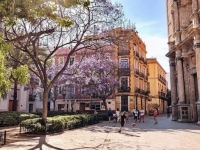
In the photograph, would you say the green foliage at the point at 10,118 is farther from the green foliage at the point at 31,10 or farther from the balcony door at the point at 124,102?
the balcony door at the point at 124,102

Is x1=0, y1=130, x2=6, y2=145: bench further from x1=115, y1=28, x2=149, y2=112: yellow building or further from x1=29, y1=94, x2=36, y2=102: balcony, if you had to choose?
x1=29, y1=94, x2=36, y2=102: balcony

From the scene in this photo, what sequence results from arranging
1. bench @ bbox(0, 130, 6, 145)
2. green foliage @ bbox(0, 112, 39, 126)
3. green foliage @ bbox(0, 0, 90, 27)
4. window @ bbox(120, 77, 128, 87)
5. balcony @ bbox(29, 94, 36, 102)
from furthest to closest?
balcony @ bbox(29, 94, 36, 102)
window @ bbox(120, 77, 128, 87)
green foliage @ bbox(0, 112, 39, 126)
bench @ bbox(0, 130, 6, 145)
green foliage @ bbox(0, 0, 90, 27)

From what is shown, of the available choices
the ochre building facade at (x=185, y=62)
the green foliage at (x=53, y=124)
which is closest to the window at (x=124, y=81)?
the ochre building facade at (x=185, y=62)

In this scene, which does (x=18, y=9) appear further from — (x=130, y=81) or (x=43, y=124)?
(x=130, y=81)

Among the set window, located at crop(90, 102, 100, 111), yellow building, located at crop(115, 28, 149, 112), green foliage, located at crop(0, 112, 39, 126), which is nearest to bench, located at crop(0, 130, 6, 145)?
green foliage, located at crop(0, 112, 39, 126)

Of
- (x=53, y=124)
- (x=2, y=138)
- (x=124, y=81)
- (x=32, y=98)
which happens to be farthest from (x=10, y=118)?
(x=32, y=98)

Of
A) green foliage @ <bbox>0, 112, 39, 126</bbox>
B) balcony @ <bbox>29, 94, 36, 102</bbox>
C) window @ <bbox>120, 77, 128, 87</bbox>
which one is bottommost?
green foliage @ <bbox>0, 112, 39, 126</bbox>

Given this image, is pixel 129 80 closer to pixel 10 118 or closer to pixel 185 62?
pixel 185 62

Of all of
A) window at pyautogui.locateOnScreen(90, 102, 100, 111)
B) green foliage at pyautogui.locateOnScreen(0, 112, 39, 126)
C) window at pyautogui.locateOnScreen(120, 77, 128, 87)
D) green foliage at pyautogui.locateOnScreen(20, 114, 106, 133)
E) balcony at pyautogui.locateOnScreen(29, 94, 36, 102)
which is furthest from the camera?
balcony at pyautogui.locateOnScreen(29, 94, 36, 102)

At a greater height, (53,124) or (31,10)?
(31,10)

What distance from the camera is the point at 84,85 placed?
27.4m

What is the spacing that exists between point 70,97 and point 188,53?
24.7 m

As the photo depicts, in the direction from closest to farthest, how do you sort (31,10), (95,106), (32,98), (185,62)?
(31,10) < (185,62) < (95,106) < (32,98)

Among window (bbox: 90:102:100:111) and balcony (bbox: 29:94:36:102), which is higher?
balcony (bbox: 29:94:36:102)
